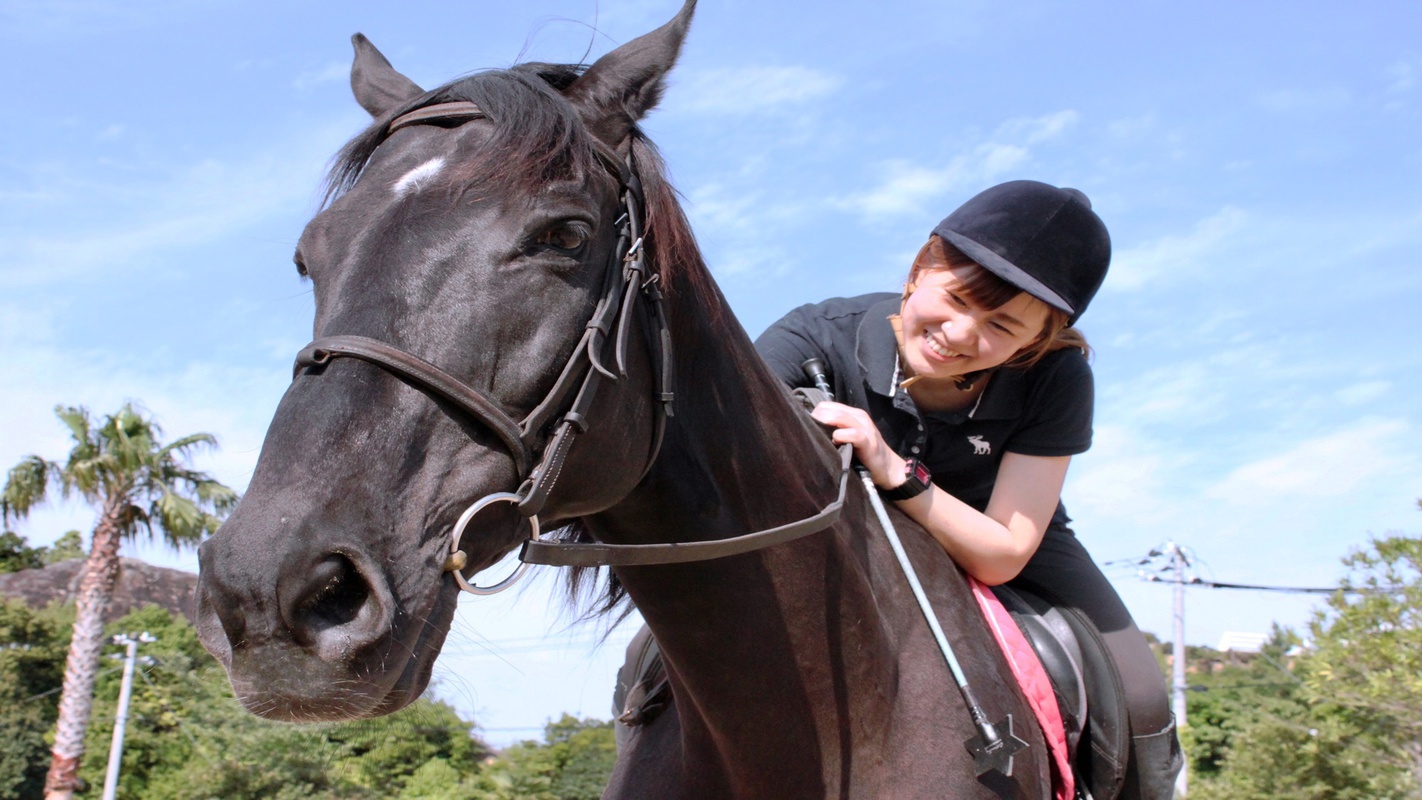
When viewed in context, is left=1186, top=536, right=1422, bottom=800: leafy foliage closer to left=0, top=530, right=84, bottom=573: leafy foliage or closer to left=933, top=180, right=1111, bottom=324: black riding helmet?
left=933, top=180, right=1111, bottom=324: black riding helmet

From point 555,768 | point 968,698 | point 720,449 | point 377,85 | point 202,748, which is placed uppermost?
point 202,748

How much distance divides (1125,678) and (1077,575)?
346 millimetres

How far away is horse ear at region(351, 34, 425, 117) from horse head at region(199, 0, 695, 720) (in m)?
0.43

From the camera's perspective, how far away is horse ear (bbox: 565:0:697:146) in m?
2.47

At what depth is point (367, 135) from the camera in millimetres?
2395

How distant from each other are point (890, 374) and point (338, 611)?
2.01m

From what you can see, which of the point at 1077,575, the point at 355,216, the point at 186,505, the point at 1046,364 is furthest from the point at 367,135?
the point at 186,505

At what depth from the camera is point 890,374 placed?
3352 mm

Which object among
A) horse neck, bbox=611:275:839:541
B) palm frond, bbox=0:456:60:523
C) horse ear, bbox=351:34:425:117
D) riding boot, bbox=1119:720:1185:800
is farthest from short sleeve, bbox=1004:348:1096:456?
palm frond, bbox=0:456:60:523

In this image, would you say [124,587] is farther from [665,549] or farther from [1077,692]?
[665,549]

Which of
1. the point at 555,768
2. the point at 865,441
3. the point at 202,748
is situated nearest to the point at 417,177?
the point at 865,441

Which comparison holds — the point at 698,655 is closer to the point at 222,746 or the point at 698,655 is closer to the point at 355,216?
the point at 355,216

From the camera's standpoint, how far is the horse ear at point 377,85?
2799 mm

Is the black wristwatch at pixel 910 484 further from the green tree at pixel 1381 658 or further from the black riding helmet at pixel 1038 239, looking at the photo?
→ the green tree at pixel 1381 658
